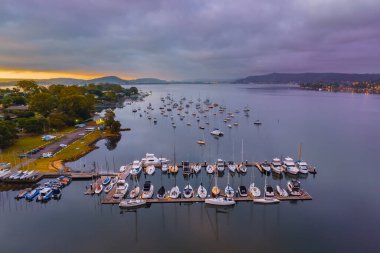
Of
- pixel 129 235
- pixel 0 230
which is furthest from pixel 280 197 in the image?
pixel 0 230

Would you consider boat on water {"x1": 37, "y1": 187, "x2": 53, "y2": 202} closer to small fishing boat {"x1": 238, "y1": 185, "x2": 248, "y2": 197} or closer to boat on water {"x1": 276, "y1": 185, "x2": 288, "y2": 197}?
small fishing boat {"x1": 238, "y1": 185, "x2": 248, "y2": 197}

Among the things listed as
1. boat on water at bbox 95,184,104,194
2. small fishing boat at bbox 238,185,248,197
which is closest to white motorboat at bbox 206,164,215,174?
small fishing boat at bbox 238,185,248,197

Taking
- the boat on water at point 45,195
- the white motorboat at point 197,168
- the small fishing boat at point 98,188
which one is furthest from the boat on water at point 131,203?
the white motorboat at point 197,168

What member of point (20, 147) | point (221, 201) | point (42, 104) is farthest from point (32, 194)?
point (42, 104)

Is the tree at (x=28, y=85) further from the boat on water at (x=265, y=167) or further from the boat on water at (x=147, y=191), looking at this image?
the boat on water at (x=265, y=167)

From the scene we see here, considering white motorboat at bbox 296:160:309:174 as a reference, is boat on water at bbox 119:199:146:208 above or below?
below

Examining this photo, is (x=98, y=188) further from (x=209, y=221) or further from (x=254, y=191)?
(x=254, y=191)
